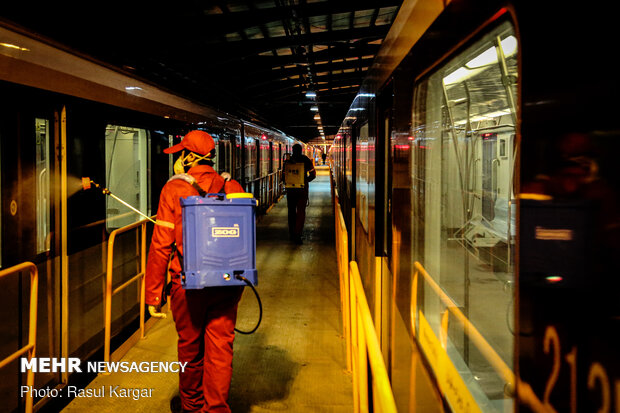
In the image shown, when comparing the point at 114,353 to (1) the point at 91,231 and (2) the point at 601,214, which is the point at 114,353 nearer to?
(1) the point at 91,231

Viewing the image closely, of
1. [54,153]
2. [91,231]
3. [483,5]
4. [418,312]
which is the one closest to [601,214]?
[483,5]

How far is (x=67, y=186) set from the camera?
3783mm

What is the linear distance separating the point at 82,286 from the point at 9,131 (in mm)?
1427

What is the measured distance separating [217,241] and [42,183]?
1.46 m

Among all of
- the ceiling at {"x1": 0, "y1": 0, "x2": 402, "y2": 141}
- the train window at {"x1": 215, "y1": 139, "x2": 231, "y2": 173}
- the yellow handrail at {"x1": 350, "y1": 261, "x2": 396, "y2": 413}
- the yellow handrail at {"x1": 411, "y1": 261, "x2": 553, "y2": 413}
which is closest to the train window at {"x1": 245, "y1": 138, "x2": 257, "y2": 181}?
the ceiling at {"x1": 0, "y1": 0, "x2": 402, "y2": 141}

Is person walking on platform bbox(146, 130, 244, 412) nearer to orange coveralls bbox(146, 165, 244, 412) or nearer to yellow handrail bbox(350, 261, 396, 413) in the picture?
orange coveralls bbox(146, 165, 244, 412)

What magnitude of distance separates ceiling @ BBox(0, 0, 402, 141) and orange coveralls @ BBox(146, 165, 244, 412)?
1.64 m

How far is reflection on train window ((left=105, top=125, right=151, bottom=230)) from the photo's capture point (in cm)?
470

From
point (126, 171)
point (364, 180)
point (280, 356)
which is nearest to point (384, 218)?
point (364, 180)

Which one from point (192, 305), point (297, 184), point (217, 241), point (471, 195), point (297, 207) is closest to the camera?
point (217, 241)

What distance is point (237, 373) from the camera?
4.18 meters

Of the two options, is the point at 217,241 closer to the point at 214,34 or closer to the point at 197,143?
the point at 197,143

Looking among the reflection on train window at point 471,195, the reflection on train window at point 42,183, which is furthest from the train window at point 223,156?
the reflection on train window at point 42,183

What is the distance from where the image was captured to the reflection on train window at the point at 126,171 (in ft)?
15.4
